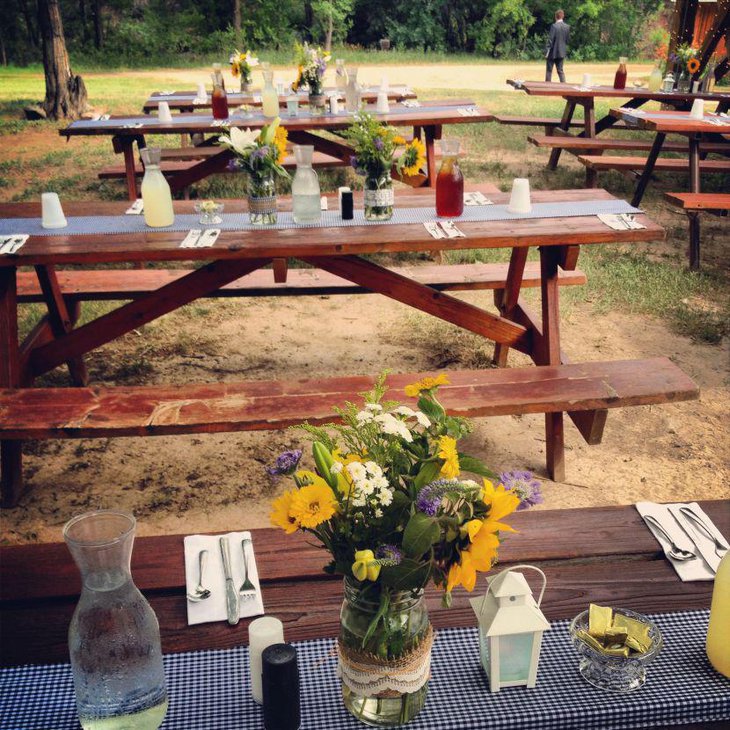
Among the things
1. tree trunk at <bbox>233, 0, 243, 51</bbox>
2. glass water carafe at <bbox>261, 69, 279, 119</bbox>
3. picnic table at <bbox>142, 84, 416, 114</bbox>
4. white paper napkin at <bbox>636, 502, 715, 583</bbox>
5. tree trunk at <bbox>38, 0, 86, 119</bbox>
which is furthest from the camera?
tree trunk at <bbox>233, 0, 243, 51</bbox>

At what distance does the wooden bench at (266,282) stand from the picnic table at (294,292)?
0.03 m

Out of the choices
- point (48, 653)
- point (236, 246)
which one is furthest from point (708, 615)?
point (236, 246)

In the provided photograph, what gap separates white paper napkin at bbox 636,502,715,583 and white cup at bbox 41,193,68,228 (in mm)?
2447

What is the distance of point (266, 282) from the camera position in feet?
13.0

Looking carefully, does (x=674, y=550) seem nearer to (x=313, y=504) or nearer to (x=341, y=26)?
(x=313, y=504)

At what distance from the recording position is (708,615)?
1.33 metres

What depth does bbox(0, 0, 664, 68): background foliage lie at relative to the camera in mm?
21172

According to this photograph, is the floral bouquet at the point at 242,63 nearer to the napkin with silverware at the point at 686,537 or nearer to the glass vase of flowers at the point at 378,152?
the glass vase of flowers at the point at 378,152

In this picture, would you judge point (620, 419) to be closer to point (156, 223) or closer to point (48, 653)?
point (156, 223)

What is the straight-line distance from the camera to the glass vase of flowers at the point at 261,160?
2.85m

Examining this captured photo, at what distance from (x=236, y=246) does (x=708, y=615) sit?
203 centimetres

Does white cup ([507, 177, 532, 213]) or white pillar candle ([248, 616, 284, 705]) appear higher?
white cup ([507, 177, 532, 213])

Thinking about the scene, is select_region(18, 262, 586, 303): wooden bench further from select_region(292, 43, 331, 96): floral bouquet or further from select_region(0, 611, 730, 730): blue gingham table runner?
select_region(0, 611, 730, 730): blue gingham table runner

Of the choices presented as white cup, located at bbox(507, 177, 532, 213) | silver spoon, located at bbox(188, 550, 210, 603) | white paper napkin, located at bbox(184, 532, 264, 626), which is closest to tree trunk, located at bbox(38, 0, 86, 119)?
white cup, located at bbox(507, 177, 532, 213)
